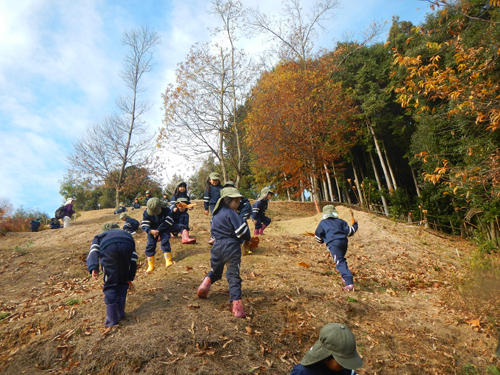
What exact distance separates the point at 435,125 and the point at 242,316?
56.5 ft

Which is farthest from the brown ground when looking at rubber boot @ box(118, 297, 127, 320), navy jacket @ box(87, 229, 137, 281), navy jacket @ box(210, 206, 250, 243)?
navy jacket @ box(210, 206, 250, 243)

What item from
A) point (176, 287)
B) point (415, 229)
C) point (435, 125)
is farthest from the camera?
point (435, 125)

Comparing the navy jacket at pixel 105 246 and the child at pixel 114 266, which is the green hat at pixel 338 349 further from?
the navy jacket at pixel 105 246

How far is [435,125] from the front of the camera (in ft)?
55.0

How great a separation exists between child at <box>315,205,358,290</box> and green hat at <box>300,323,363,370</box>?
168 inches

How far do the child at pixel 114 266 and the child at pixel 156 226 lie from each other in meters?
2.47

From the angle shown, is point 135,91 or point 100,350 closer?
point 100,350

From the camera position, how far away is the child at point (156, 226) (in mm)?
7533

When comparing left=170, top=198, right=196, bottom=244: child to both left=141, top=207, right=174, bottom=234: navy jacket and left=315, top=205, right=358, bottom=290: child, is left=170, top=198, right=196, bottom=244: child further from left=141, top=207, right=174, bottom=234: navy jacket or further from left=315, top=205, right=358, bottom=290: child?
left=315, top=205, right=358, bottom=290: child

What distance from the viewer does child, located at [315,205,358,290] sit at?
21.7ft

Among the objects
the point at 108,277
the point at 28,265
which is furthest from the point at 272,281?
the point at 28,265

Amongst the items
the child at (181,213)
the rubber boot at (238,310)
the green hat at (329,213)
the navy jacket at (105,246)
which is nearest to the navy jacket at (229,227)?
the rubber boot at (238,310)

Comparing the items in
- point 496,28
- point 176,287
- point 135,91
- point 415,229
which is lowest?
point 415,229

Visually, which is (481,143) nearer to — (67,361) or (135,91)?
(67,361)
